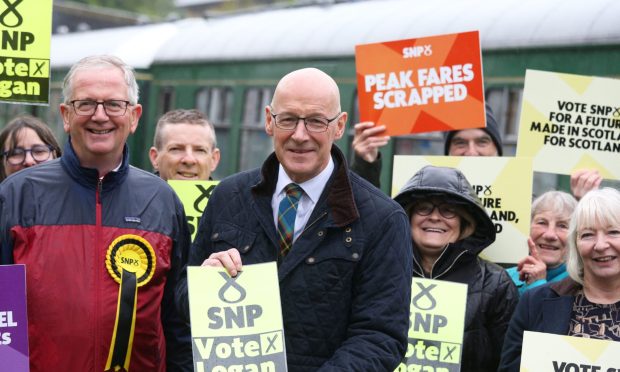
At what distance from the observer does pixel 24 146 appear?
6.26m

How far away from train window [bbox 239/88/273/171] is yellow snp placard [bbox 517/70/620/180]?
20.6 feet

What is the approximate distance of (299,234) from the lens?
3.94 metres

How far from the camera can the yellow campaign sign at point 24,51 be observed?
5402mm

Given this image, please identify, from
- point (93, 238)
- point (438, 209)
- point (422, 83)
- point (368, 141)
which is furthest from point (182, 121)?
point (93, 238)

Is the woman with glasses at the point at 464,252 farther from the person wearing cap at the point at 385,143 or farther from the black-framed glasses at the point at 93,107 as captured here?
the black-framed glasses at the point at 93,107

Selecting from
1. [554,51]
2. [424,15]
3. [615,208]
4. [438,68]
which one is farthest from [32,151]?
[424,15]

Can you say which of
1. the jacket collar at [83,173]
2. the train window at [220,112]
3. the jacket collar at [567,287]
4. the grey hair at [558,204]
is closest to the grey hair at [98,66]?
the jacket collar at [83,173]

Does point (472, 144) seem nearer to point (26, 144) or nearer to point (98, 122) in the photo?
point (26, 144)

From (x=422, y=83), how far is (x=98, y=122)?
2.94 meters

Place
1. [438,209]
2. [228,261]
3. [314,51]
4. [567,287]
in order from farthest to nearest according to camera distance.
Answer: [314,51]
[438,209]
[567,287]
[228,261]

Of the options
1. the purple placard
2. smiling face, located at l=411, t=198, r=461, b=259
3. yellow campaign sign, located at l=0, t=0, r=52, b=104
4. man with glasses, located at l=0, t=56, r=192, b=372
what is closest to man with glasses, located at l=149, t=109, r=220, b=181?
yellow campaign sign, located at l=0, t=0, r=52, b=104

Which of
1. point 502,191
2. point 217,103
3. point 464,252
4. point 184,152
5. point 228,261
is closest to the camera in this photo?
point 228,261

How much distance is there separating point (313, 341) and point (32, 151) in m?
2.92

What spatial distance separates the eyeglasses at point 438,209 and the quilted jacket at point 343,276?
1434 mm
